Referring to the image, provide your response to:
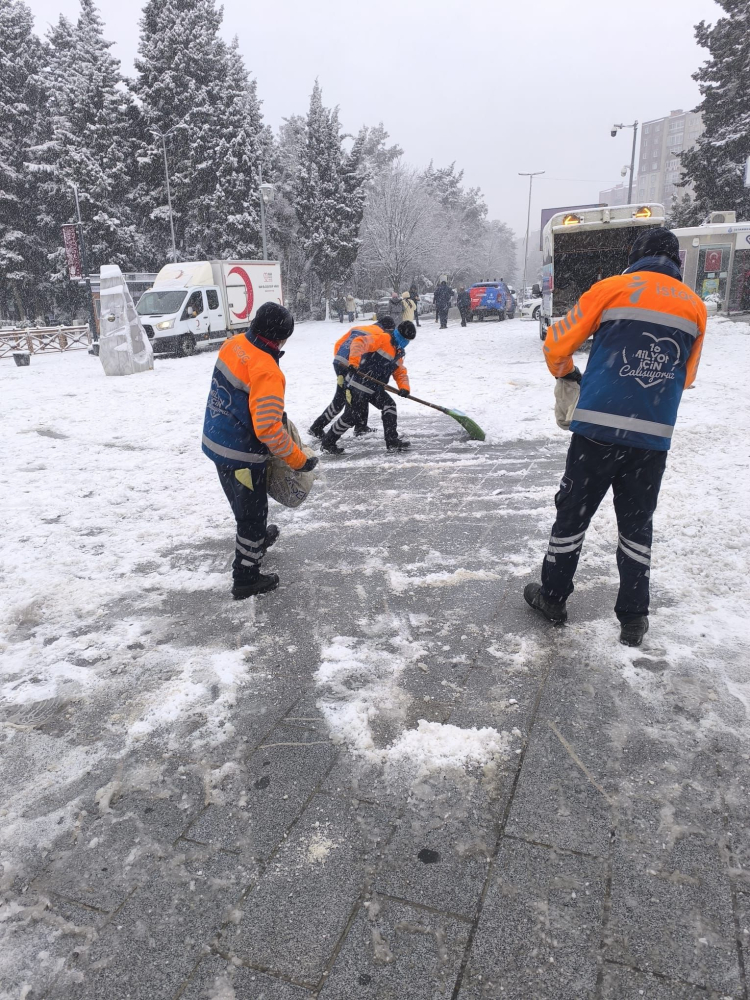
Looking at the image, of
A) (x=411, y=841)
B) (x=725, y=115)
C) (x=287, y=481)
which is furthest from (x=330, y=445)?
(x=725, y=115)

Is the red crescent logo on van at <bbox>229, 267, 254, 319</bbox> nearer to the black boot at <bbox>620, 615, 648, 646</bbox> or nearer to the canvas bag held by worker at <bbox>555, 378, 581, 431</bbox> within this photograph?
the canvas bag held by worker at <bbox>555, 378, 581, 431</bbox>

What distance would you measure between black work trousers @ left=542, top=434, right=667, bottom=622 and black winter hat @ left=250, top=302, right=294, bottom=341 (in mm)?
1669

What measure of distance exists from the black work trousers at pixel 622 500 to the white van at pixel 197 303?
1676cm

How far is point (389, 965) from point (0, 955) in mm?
1084

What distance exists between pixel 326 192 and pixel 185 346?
23344 mm

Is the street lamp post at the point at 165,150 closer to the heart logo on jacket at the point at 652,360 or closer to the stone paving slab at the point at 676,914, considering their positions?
the heart logo on jacket at the point at 652,360

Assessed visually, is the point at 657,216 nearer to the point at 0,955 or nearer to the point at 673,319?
the point at 673,319

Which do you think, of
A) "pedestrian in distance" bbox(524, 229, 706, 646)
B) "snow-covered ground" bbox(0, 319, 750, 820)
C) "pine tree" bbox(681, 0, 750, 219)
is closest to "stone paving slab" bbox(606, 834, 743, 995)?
"snow-covered ground" bbox(0, 319, 750, 820)

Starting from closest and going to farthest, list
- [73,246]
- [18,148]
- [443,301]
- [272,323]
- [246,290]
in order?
1. [272,323]
2. [246,290]
3. [73,246]
4. [443,301]
5. [18,148]

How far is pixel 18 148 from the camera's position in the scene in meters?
34.6

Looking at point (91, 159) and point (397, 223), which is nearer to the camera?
point (91, 159)

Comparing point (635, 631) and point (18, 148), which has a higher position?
point (18, 148)

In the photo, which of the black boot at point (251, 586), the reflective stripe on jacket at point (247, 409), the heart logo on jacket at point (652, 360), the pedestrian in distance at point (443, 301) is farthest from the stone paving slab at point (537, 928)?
the pedestrian in distance at point (443, 301)

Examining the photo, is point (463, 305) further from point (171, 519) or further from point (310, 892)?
point (310, 892)
